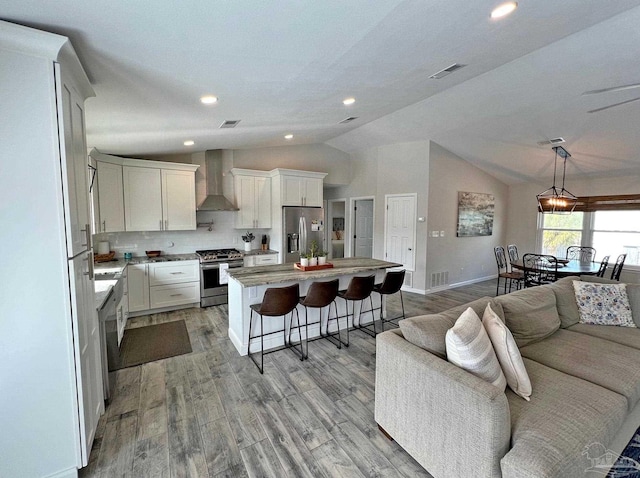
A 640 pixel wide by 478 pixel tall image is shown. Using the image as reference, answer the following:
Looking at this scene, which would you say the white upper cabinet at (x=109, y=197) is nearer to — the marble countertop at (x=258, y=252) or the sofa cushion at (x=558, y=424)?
the marble countertop at (x=258, y=252)

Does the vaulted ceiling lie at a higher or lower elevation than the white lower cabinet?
higher

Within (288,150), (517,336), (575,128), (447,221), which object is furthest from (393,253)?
(517,336)

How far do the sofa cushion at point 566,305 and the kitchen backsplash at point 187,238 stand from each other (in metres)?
4.74

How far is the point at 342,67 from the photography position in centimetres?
248

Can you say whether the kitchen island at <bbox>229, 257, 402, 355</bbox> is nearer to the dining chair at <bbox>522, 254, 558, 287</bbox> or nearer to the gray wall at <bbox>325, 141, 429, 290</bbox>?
the gray wall at <bbox>325, 141, 429, 290</bbox>

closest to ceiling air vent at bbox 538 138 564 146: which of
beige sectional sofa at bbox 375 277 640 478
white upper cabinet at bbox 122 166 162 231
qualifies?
beige sectional sofa at bbox 375 277 640 478

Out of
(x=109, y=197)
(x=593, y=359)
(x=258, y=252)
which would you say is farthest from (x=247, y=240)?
(x=593, y=359)

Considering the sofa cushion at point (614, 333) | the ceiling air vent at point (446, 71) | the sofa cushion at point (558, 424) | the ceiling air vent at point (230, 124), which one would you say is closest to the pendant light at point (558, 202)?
the sofa cushion at point (614, 333)

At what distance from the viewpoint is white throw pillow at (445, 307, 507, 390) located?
1.69 m

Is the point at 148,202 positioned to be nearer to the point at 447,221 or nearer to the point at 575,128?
the point at 447,221

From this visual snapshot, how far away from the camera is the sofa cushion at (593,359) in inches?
75.8

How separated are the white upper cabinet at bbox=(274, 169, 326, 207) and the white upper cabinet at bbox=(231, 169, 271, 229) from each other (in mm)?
391

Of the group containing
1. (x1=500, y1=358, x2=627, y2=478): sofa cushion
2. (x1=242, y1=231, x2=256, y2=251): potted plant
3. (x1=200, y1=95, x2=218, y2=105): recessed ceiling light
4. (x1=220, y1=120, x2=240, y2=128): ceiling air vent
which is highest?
(x1=220, y1=120, x2=240, y2=128): ceiling air vent

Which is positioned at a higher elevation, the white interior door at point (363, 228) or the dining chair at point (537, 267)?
the white interior door at point (363, 228)
